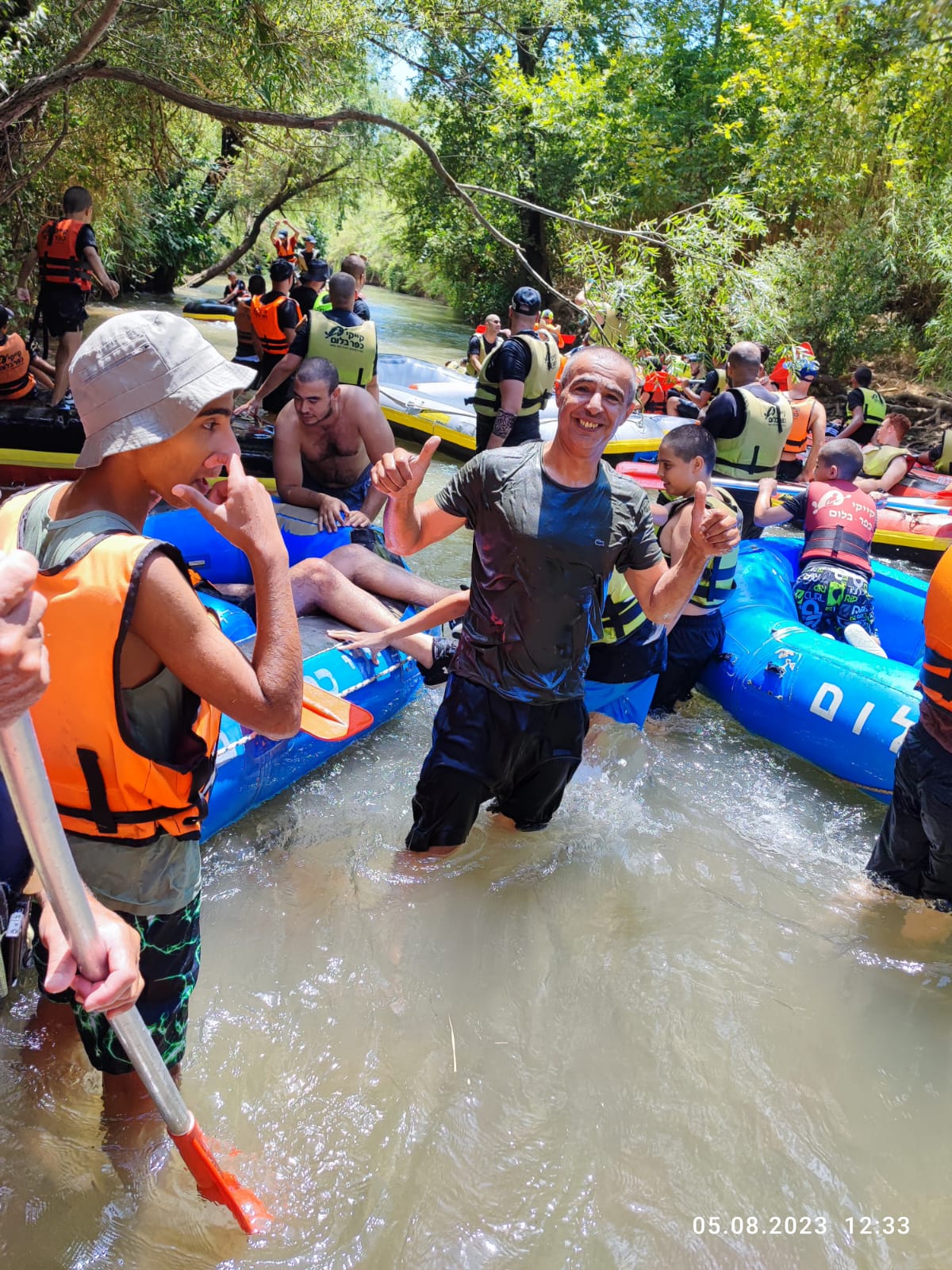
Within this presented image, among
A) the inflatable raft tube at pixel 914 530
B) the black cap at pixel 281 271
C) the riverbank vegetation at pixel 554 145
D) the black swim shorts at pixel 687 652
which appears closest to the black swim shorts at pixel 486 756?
the black swim shorts at pixel 687 652

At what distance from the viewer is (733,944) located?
10.7 ft

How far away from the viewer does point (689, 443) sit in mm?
4004

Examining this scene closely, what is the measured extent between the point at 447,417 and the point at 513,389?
3404mm

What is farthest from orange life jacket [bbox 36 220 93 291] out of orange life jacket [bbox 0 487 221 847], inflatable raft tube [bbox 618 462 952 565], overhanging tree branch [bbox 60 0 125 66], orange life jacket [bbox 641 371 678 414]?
orange life jacket [bbox 0 487 221 847]

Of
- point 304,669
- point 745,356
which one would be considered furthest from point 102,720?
point 745,356

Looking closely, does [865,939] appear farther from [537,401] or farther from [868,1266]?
[537,401]

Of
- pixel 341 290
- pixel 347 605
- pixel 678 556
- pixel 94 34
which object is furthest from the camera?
pixel 341 290

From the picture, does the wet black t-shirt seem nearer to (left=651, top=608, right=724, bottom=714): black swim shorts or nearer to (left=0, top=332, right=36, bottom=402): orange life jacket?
(left=651, top=608, right=724, bottom=714): black swim shorts

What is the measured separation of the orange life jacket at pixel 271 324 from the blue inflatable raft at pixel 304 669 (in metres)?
4.32

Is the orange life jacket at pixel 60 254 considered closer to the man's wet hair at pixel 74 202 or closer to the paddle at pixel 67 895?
the man's wet hair at pixel 74 202

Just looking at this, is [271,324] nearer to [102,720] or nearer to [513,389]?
[513,389]

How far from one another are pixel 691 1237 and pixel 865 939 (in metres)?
1.49

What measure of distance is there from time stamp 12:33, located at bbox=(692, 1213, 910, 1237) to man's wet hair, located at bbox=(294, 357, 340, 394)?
3940 millimetres

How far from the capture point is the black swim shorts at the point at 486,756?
2744mm
